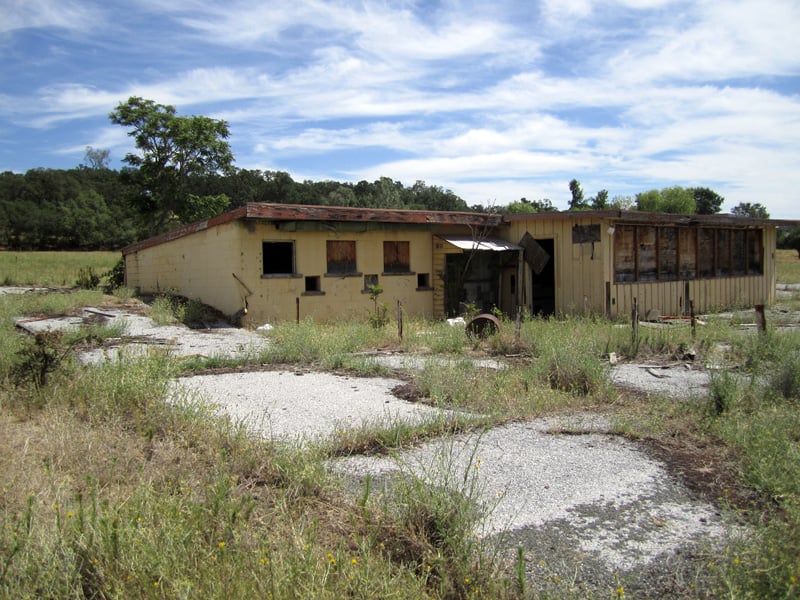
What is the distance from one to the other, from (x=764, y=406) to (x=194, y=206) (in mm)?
30778

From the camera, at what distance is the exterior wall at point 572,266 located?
15555 mm

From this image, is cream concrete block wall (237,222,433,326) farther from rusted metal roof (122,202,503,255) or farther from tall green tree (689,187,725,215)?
tall green tree (689,187,725,215)

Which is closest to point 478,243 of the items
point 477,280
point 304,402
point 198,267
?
point 477,280

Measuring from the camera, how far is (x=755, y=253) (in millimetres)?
20688

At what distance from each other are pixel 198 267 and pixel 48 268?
76.3ft

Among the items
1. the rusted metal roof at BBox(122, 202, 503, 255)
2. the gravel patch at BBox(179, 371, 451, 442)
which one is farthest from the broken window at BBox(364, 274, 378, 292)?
the gravel patch at BBox(179, 371, 451, 442)

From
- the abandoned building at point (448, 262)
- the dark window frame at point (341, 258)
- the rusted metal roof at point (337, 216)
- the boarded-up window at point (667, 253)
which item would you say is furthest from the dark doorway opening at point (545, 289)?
the dark window frame at point (341, 258)

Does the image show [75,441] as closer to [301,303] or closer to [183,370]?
[183,370]

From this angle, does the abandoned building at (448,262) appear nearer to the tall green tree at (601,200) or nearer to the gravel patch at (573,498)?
the gravel patch at (573,498)

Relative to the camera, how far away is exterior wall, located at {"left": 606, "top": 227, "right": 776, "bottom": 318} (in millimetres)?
15805

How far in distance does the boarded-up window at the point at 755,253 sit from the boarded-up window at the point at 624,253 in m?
6.79

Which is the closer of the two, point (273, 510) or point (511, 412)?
point (273, 510)

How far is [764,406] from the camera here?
6.45 meters

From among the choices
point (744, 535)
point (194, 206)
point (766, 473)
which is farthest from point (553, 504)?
point (194, 206)
